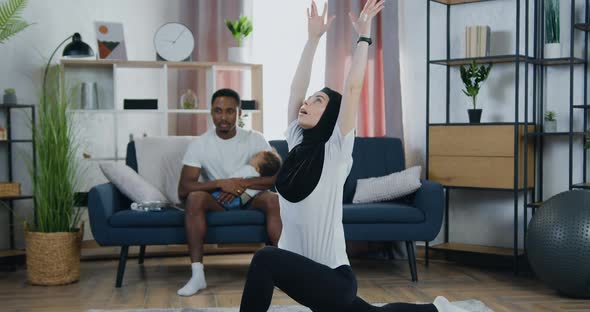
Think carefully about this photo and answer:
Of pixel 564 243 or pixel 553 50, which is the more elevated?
pixel 553 50

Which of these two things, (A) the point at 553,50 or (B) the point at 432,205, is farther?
(A) the point at 553,50

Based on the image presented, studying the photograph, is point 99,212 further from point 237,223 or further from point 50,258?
point 237,223

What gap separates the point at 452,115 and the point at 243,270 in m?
1.73

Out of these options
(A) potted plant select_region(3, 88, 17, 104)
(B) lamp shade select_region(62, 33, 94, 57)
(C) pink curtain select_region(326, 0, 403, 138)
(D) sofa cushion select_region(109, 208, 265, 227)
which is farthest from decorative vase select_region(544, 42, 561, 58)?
(A) potted plant select_region(3, 88, 17, 104)

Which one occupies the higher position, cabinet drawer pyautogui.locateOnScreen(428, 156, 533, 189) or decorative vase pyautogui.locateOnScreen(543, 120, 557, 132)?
decorative vase pyautogui.locateOnScreen(543, 120, 557, 132)

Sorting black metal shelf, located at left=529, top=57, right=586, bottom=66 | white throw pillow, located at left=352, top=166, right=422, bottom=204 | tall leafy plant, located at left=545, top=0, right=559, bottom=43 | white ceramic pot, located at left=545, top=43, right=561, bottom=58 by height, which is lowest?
white throw pillow, located at left=352, top=166, right=422, bottom=204

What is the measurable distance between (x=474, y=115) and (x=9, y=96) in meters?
2.93

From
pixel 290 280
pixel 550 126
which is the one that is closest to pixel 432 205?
pixel 550 126

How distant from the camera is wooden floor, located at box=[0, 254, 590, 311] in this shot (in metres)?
3.46

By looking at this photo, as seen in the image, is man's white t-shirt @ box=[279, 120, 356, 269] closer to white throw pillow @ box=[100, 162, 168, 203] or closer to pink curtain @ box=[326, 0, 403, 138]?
white throw pillow @ box=[100, 162, 168, 203]

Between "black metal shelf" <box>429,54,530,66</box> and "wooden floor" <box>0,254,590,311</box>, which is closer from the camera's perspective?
"wooden floor" <box>0,254,590,311</box>

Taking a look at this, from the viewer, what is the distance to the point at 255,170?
4082 millimetres

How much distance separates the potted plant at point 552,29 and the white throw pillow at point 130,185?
238cm

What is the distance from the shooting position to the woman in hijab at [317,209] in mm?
2172
